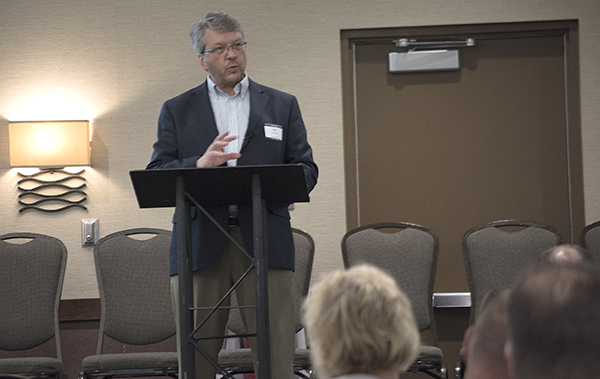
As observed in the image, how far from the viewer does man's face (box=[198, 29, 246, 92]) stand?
2.35 metres

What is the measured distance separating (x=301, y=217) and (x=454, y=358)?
1.42 m

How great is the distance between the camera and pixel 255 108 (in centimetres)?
239

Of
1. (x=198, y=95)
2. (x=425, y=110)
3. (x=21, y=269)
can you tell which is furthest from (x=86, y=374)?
(x=425, y=110)

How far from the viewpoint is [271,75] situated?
4633 millimetres

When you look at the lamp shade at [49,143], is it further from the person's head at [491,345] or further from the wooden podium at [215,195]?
the person's head at [491,345]

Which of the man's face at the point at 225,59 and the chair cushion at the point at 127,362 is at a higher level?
the man's face at the point at 225,59

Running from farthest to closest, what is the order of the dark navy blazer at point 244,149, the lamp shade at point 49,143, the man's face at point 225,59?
the lamp shade at point 49,143
the man's face at point 225,59
the dark navy blazer at point 244,149

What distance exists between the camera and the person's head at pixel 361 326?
1.12m

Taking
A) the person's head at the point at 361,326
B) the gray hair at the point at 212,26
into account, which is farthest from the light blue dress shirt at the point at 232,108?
the person's head at the point at 361,326

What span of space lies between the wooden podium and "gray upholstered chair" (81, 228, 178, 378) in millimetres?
1685

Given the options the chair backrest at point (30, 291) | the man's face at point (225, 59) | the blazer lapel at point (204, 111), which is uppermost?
the man's face at point (225, 59)

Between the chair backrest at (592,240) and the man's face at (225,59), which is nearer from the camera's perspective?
the man's face at (225,59)

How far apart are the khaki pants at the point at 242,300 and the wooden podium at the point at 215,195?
0.15 metres

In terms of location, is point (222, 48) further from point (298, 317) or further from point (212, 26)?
point (298, 317)
